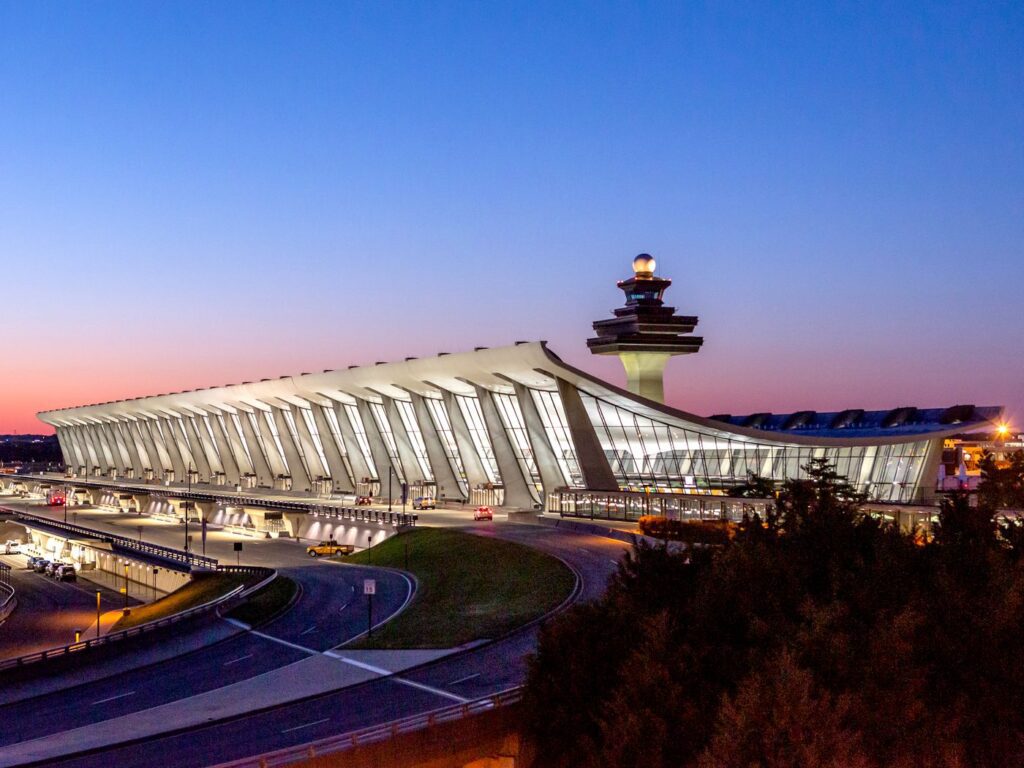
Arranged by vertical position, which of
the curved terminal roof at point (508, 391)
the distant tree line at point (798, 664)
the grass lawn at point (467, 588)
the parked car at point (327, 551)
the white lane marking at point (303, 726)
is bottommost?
the parked car at point (327, 551)

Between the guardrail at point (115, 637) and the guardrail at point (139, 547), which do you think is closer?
the guardrail at point (115, 637)

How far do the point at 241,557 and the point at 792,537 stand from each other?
42820 millimetres

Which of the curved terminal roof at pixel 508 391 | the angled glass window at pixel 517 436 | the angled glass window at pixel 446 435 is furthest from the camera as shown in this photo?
the angled glass window at pixel 446 435

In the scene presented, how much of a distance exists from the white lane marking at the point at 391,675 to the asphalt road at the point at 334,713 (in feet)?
0.34

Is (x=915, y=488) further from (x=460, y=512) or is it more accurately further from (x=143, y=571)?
(x=143, y=571)

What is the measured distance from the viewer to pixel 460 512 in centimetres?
7844

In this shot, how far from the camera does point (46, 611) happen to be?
65.8m

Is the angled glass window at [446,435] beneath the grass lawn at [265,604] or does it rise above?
above

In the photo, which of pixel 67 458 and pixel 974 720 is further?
pixel 67 458

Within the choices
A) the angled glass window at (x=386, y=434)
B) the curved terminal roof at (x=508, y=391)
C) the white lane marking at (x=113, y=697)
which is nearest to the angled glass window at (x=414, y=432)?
the curved terminal roof at (x=508, y=391)

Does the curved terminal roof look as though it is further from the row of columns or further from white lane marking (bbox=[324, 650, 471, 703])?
white lane marking (bbox=[324, 650, 471, 703])

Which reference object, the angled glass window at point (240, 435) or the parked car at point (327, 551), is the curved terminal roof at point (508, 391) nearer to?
the angled glass window at point (240, 435)

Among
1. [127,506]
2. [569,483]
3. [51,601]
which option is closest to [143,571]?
[51,601]

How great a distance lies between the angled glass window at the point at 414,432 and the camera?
3571 inches
